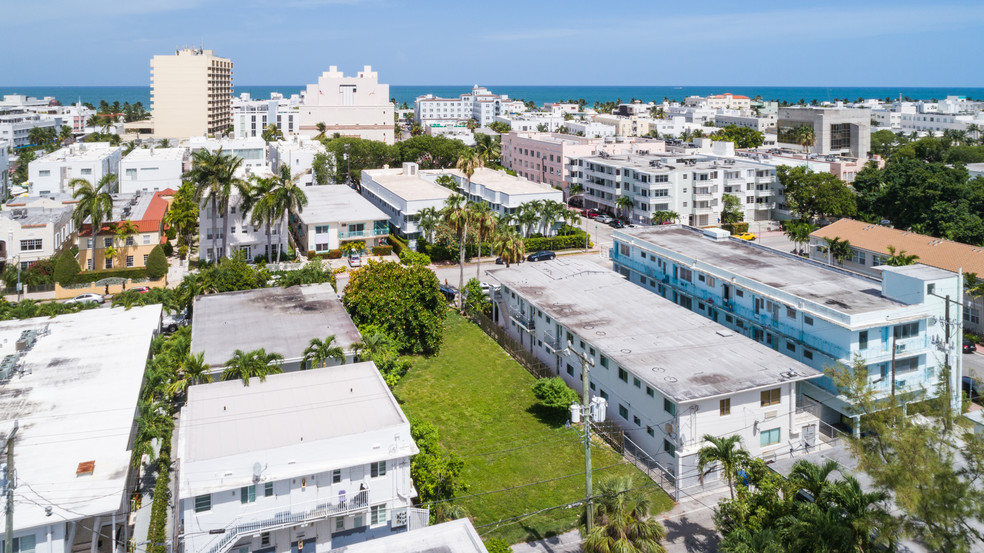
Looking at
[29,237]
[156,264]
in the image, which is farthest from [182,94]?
[156,264]

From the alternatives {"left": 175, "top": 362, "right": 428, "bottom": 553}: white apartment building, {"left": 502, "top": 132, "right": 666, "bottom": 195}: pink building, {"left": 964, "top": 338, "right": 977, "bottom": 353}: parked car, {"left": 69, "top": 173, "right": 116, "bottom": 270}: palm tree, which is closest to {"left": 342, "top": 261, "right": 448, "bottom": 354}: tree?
{"left": 175, "top": 362, "right": 428, "bottom": 553}: white apartment building

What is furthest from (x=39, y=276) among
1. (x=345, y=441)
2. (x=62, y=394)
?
(x=345, y=441)

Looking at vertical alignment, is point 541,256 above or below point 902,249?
below

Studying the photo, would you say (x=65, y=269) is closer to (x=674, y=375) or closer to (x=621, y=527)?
(x=674, y=375)

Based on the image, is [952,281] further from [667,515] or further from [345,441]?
[345,441]

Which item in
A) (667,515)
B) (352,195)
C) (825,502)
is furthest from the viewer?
(352,195)

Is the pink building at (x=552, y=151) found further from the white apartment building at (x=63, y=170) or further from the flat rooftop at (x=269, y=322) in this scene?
the white apartment building at (x=63, y=170)

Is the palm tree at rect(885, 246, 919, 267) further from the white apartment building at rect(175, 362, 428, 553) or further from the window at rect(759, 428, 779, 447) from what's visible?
the white apartment building at rect(175, 362, 428, 553)
